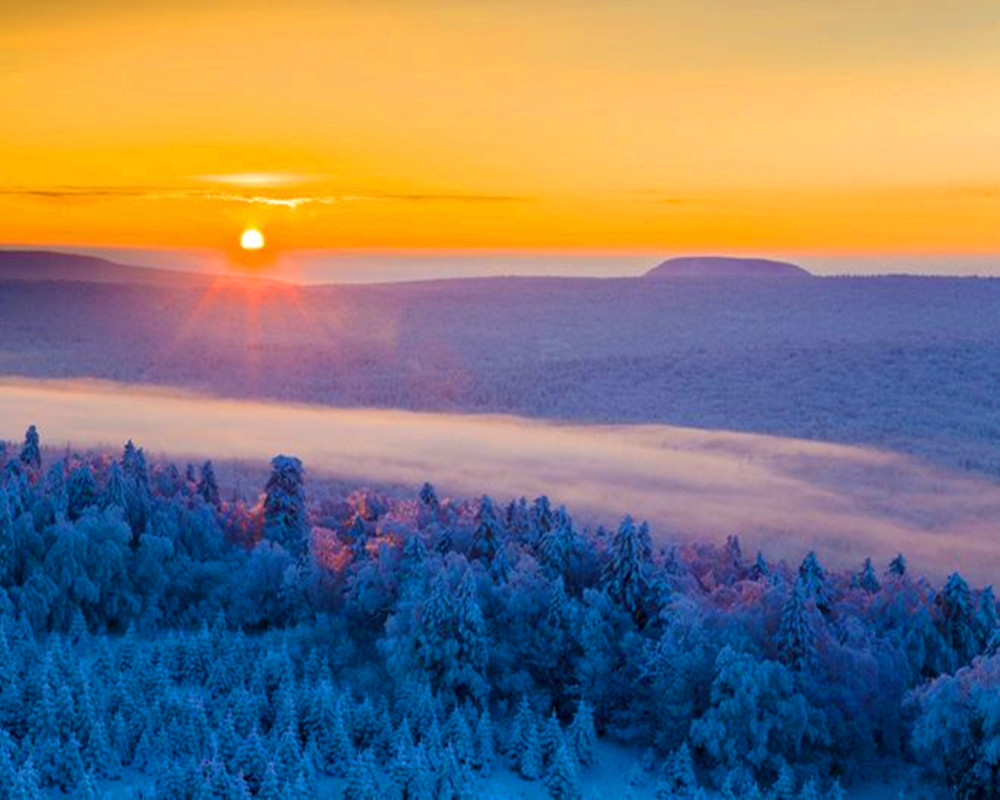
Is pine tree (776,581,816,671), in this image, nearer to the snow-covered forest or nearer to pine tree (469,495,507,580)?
the snow-covered forest

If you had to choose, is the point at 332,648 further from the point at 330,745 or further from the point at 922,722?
the point at 922,722

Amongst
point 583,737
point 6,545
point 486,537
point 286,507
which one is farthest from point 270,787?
point 286,507

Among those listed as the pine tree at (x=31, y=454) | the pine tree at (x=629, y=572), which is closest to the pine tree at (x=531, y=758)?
the pine tree at (x=629, y=572)

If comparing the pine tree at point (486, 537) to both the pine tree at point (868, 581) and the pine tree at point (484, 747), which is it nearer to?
the pine tree at point (484, 747)

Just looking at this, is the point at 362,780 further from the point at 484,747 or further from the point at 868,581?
the point at 868,581

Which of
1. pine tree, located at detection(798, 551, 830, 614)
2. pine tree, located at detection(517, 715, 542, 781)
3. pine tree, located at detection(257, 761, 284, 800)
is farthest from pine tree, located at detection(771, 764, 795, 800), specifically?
pine tree, located at detection(257, 761, 284, 800)
